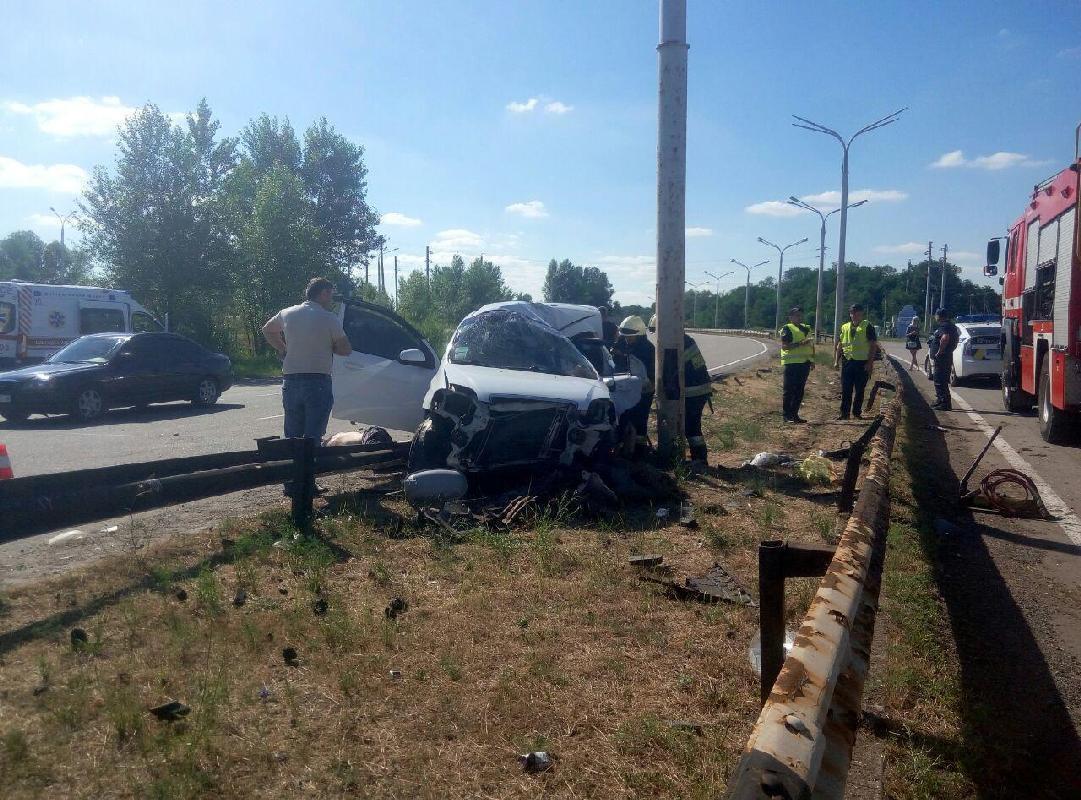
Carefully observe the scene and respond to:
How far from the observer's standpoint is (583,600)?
4656 mm

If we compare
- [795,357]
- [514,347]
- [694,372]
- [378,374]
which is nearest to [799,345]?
[795,357]

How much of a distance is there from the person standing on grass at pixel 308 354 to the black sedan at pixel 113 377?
768cm

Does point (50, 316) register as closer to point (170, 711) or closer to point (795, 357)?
point (795, 357)

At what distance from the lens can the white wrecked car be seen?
6.95 m

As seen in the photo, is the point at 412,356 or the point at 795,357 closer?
the point at 412,356

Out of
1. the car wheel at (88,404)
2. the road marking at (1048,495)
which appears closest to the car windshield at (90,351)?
the car wheel at (88,404)

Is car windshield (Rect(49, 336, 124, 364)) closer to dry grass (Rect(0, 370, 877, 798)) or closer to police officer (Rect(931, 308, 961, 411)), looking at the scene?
dry grass (Rect(0, 370, 877, 798))

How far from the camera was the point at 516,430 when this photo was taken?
6973 mm

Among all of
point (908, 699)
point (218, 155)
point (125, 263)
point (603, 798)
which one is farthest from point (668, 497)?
point (218, 155)

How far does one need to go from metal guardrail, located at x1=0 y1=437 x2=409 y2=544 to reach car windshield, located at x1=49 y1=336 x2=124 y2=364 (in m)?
9.28

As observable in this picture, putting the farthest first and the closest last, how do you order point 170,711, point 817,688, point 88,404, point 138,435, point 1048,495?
1. point 88,404
2. point 138,435
3. point 1048,495
4. point 170,711
5. point 817,688

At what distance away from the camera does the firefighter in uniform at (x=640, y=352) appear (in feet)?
31.4

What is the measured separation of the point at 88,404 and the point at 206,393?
2.85 m

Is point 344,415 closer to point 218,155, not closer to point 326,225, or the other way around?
point 218,155
